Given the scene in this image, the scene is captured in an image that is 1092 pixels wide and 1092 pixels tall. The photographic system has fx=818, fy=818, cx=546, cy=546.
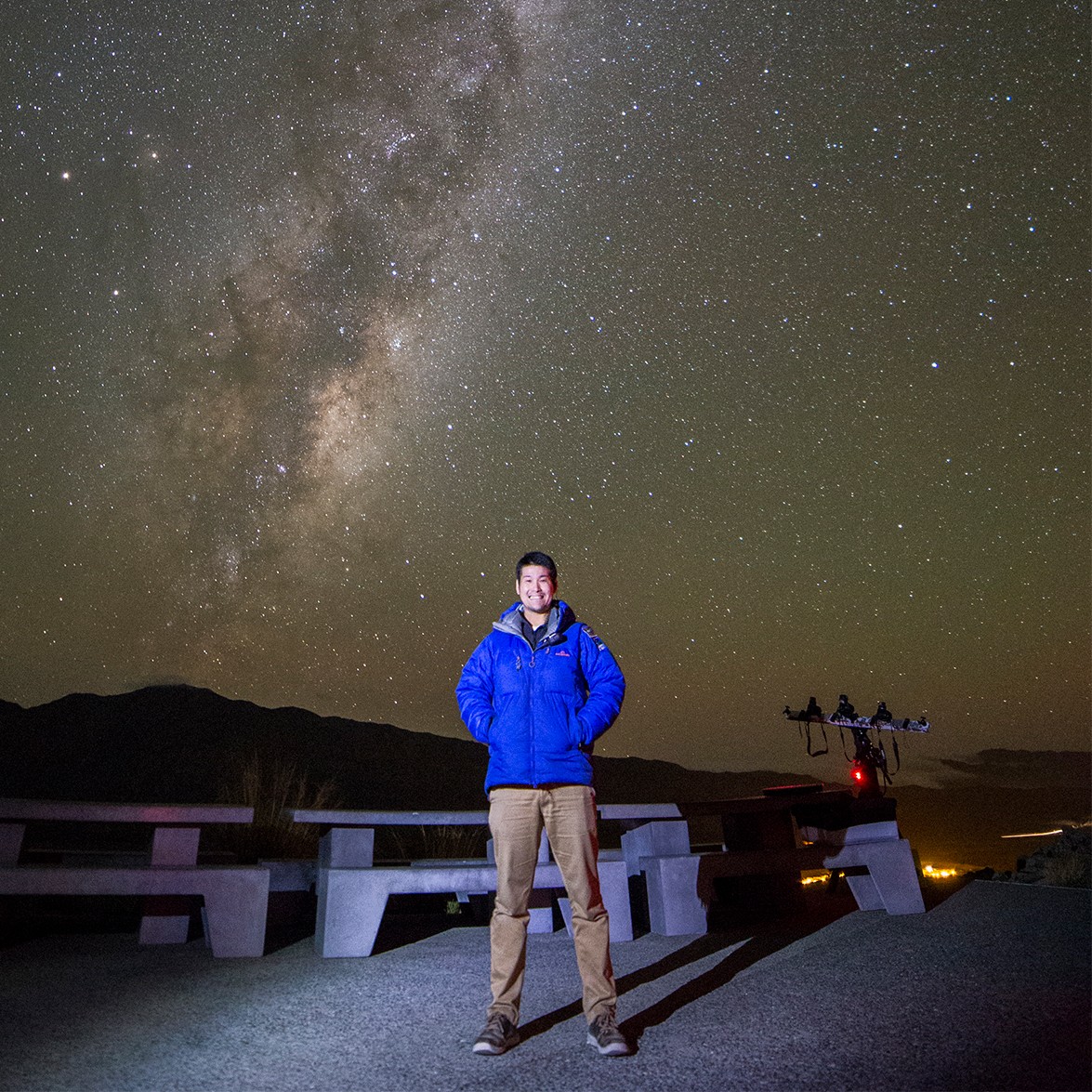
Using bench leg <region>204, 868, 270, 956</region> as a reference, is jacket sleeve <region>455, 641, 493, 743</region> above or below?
above

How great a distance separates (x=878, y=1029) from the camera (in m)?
3.37

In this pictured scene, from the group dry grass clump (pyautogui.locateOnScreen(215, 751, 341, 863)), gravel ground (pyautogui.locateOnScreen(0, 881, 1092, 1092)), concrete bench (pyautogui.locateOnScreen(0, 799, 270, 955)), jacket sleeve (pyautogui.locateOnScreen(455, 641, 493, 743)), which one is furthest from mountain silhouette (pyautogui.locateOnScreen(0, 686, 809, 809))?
jacket sleeve (pyautogui.locateOnScreen(455, 641, 493, 743))

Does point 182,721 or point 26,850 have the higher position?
point 182,721

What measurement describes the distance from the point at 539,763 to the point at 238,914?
3067 millimetres

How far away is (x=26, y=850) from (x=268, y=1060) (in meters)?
4.67

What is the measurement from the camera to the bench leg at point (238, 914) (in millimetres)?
5316

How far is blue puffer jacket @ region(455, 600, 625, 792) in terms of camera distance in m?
3.55

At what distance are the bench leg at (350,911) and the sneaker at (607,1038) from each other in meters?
2.52

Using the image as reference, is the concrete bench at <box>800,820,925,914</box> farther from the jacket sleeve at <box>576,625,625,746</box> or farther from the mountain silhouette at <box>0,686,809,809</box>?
the mountain silhouette at <box>0,686,809,809</box>

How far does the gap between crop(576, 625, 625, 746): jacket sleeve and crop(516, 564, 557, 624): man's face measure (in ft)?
0.68

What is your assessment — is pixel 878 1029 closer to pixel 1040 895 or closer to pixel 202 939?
pixel 1040 895

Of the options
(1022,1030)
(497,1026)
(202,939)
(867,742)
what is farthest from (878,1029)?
(867,742)

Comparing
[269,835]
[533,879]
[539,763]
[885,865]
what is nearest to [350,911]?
[533,879]

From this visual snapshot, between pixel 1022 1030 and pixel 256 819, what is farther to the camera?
pixel 256 819
